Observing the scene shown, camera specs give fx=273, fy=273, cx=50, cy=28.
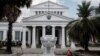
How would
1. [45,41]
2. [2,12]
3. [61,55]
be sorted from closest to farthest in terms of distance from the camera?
[45,41], [61,55], [2,12]

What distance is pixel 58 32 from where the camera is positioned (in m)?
64.5

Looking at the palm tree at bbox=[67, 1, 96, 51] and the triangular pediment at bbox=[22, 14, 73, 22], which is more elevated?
the triangular pediment at bbox=[22, 14, 73, 22]

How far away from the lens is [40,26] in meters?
57.6

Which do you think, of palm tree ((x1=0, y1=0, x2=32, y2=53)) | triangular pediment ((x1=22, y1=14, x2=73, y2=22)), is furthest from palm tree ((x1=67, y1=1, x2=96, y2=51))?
triangular pediment ((x1=22, y1=14, x2=73, y2=22))

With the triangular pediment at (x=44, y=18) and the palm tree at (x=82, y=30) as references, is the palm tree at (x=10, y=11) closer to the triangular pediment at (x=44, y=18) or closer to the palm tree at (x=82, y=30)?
the palm tree at (x=82, y=30)

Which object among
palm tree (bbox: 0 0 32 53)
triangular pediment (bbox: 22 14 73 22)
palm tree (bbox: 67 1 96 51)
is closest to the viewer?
palm tree (bbox: 67 1 96 51)

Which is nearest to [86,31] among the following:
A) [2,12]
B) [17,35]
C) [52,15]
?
[2,12]

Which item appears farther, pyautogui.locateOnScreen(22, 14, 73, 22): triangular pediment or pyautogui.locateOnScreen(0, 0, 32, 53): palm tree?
pyautogui.locateOnScreen(22, 14, 73, 22): triangular pediment

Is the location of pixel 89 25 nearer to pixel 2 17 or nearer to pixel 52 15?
pixel 2 17

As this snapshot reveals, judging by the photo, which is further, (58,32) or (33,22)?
(58,32)

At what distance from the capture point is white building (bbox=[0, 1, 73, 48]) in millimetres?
55312

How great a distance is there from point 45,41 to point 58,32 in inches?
1635

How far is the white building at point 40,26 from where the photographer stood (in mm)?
55312

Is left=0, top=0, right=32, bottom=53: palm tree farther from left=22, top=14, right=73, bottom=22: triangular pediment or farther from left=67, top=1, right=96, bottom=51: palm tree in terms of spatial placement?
left=22, top=14, right=73, bottom=22: triangular pediment
